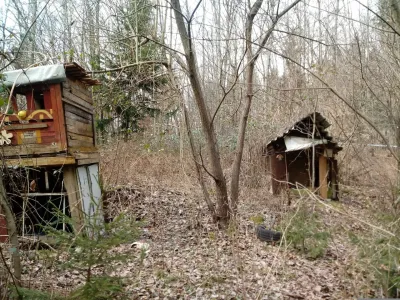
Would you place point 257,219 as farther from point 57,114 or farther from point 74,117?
point 57,114

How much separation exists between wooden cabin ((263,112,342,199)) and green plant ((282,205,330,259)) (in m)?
2.10

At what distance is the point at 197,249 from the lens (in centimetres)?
482

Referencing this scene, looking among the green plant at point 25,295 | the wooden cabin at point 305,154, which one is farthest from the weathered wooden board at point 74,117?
the wooden cabin at point 305,154

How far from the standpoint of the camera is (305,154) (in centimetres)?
755

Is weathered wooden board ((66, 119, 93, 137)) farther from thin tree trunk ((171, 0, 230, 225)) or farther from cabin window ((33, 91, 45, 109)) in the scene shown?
thin tree trunk ((171, 0, 230, 225))

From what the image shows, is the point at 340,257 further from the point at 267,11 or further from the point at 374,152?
the point at 374,152

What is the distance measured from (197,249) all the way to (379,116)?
919cm

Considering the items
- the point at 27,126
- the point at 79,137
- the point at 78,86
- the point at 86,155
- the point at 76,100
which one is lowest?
the point at 86,155

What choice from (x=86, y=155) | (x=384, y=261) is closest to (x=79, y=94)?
(x=86, y=155)

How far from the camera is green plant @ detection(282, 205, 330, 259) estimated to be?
394 centimetres

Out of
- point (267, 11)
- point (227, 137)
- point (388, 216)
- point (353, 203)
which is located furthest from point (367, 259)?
point (227, 137)

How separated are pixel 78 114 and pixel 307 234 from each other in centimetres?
446

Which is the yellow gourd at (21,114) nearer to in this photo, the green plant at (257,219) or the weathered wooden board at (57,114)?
the weathered wooden board at (57,114)

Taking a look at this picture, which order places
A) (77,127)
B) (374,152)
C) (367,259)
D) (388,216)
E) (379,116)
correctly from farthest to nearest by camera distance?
(379,116)
(374,152)
(77,127)
(388,216)
(367,259)
